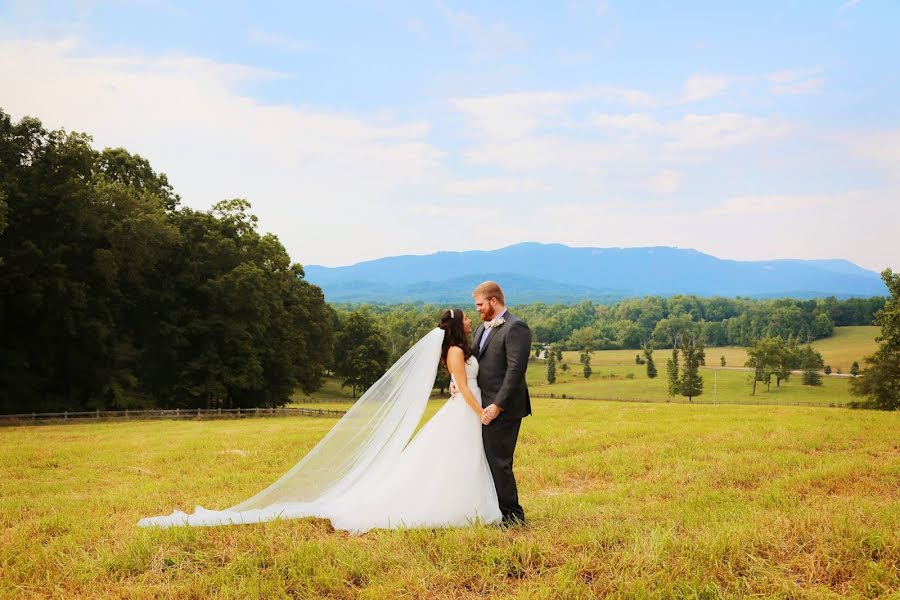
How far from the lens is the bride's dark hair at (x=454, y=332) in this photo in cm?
786

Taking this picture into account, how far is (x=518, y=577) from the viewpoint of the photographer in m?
5.82

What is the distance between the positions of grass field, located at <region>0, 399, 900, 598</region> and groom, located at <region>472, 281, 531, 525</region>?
67 cm

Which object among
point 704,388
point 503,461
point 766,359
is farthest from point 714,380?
point 503,461

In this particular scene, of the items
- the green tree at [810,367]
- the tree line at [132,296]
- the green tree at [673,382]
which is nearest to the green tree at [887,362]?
the tree line at [132,296]

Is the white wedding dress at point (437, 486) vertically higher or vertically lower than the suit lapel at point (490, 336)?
lower

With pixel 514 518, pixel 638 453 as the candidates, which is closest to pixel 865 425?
pixel 638 453

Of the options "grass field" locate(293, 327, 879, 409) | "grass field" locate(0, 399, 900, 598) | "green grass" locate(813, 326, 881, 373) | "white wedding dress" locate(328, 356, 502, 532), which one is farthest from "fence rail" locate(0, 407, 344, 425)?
"green grass" locate(813, 326, 881, 373)

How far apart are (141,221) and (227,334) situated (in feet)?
34.0

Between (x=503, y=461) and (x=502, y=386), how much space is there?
0.91 m

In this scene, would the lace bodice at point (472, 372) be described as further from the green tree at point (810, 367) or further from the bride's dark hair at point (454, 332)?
the green tree at point (810, 367)

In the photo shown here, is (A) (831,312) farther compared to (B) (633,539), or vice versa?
(A) (831,312)

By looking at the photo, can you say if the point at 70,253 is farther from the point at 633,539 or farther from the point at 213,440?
the point at 633,539

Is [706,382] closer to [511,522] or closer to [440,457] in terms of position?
[511,522]

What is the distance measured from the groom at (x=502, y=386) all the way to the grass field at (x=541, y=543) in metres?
0.67
